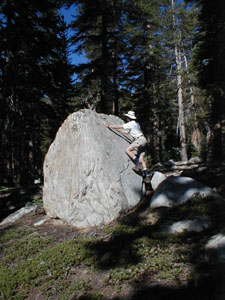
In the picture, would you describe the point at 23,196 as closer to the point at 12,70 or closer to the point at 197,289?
the point at 12,70

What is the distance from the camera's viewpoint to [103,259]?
4484 millimetres

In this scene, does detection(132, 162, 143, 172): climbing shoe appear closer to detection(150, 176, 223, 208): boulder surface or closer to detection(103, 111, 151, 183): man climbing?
detection(103, 111, 151, 183): man climbing

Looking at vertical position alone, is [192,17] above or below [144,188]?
above

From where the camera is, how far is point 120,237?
507cm

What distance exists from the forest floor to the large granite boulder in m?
0.47

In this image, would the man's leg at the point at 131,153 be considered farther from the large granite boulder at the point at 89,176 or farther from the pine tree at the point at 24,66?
the pine tree at the point at 24,66

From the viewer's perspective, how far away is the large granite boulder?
6008 mm

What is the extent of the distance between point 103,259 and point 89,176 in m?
2.30

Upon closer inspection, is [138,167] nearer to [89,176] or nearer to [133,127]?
[133,127]

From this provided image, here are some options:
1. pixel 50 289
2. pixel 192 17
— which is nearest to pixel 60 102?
pixel 50 289

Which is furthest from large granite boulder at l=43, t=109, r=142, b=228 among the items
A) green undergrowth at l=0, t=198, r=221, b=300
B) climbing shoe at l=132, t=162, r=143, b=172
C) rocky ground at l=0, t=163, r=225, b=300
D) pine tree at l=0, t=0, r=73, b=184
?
pine tree at l=0, t=0, r=73, b=184

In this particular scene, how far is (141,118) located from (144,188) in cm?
1288

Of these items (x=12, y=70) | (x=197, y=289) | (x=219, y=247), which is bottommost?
(x=197, y=289)

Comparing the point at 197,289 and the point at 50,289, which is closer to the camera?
the point at 197,289
